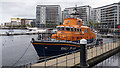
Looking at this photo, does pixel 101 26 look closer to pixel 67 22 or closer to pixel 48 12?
pixel 48 12

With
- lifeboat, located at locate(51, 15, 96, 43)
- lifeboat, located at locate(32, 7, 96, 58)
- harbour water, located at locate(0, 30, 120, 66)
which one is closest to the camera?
lifeboat, located at locate(32, 7, 96, 58)

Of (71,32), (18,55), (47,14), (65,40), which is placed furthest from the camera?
(47,14)

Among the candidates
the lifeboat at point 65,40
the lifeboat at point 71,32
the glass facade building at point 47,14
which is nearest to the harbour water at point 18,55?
the lifeboat at point 65,40

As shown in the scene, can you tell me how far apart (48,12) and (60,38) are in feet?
345

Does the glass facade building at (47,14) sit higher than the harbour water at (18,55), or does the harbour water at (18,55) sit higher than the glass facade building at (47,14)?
the glass facade building at (47,14)

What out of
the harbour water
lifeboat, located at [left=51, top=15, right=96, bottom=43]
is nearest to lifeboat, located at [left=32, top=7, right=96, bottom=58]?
lifeboat, located at [left=51, top=15, right=96, bottom=43]

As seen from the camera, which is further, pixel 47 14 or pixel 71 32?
pixel 47 14

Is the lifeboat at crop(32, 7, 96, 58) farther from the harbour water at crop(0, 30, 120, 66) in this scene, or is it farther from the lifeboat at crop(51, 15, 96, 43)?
the harbour water at crop(0, 30, 120, 66)

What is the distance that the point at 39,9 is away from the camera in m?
119

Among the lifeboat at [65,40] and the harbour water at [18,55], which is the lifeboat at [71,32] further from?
the harbour water at [18,55]

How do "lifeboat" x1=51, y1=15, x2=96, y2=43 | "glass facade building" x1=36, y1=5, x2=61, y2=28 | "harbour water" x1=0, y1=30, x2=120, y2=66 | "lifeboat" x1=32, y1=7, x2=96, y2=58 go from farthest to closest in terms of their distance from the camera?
1. "glass facade building" x1=36, y1=5, x2=61, y2=28
2. "harbour water" x1=0, y1=30, x2=120, y2=66
3. "lifeboat" x1=51, y1=15, x2=96, y2=43
4. "lifeboat" x1=32, y1=7, x2=96, y2=58

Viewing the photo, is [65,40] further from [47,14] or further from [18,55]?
[47,14]

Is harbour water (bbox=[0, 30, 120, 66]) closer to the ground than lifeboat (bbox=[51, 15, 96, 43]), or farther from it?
closer to the ground

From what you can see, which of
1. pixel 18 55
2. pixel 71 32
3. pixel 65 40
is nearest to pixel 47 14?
pixel 18 55
